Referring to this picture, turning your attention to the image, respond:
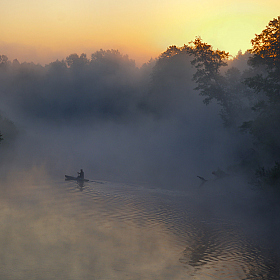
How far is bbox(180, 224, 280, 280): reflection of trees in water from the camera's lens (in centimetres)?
1944

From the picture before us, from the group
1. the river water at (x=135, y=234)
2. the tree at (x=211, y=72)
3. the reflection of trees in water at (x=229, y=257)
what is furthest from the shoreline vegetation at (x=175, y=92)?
the reflection of trees in water at (x=229, y=257)

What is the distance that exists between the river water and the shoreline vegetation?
6.11m

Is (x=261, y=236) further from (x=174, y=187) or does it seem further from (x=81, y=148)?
(x=81, y=148)

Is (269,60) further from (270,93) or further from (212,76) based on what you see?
(212,76)

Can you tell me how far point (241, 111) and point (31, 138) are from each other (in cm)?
6937

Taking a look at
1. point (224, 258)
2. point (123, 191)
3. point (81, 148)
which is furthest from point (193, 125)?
point (224, 258)

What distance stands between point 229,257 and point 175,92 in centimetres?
7234

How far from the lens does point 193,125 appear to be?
3349 inches

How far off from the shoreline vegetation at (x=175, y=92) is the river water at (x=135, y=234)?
6.11 meters

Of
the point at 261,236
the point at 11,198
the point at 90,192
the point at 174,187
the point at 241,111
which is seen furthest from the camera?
the point at 241,111

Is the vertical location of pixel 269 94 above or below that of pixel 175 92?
below

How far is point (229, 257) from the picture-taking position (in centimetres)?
2188

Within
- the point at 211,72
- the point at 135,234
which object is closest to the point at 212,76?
the point at 211,72

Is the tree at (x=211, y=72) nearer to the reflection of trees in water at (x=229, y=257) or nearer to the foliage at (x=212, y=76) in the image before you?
the foliage at (x=212, y=76)
